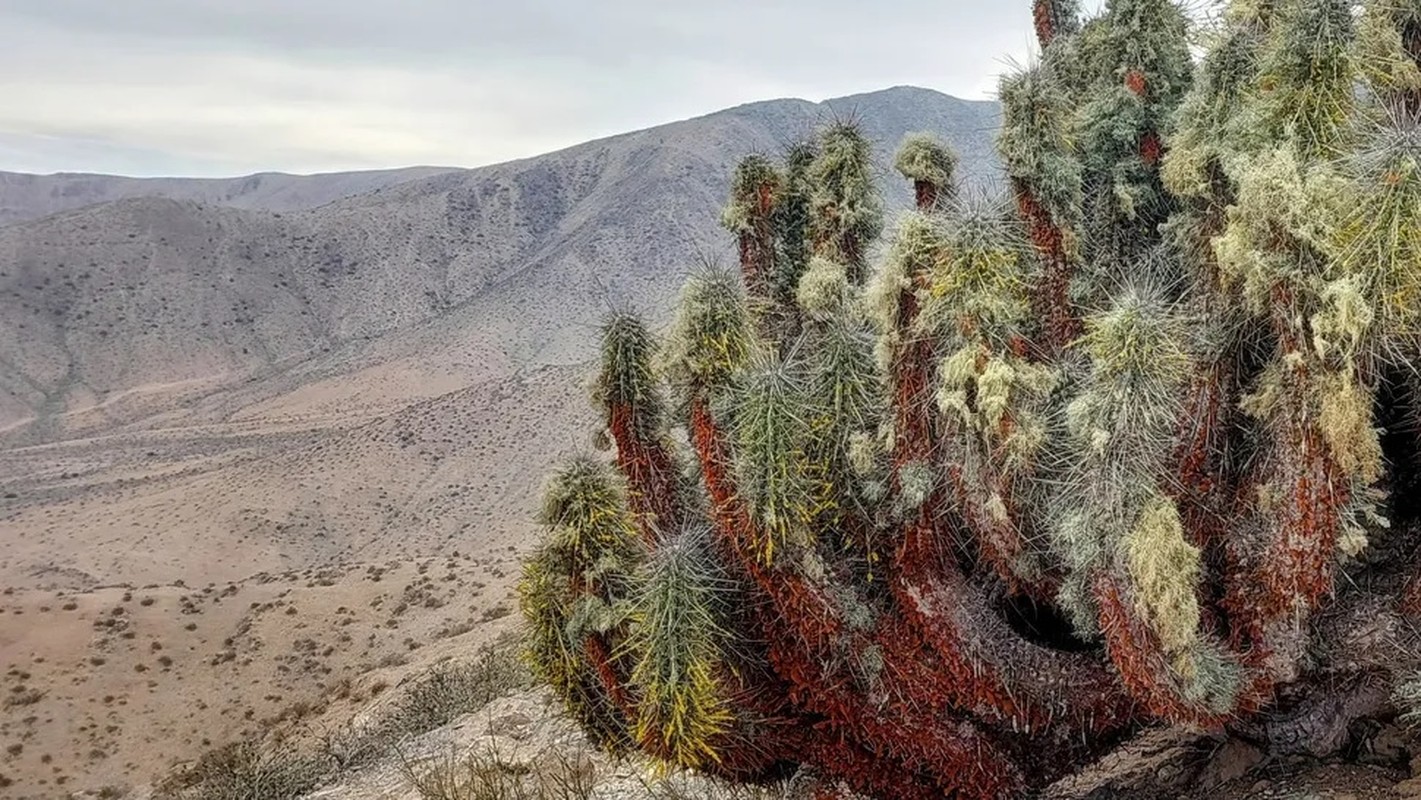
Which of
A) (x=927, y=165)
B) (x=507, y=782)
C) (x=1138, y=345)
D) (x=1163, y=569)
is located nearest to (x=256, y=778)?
(x=507, y=782)

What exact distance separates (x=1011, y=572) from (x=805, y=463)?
40.4 inches

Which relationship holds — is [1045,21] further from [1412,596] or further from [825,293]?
[1412,596]

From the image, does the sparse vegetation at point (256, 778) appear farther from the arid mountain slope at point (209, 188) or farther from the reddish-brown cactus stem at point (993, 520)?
the arid mountain slope at point (209, 188)

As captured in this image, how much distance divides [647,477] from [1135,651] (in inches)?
96.9

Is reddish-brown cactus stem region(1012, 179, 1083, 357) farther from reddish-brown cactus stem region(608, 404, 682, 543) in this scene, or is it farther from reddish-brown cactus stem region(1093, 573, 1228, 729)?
reddish-brown cactus stem region(608, 404, 682, 543)

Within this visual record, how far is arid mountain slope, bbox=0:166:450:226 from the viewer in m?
171

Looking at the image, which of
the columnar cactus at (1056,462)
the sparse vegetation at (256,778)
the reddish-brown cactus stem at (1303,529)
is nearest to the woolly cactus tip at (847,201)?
the columnar cactus at (1056,462)

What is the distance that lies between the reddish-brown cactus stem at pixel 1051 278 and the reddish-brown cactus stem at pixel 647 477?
2.00m

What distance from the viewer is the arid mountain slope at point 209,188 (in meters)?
171

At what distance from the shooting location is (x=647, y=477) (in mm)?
5039

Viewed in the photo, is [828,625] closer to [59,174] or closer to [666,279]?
[666,279]

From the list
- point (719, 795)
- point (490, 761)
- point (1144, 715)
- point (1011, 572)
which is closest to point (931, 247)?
point (1011, 572)

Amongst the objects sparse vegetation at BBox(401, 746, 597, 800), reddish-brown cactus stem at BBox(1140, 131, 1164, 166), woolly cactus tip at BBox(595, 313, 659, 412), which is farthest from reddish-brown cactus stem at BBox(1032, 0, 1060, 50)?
sparse vegetation at BBox(401, 746, 597, 800)

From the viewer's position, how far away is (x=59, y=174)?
18675 cm
